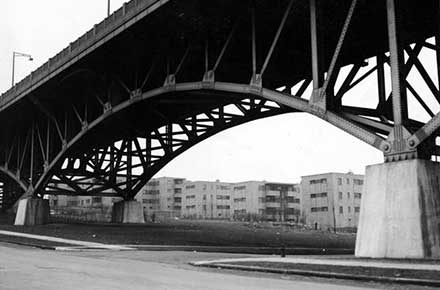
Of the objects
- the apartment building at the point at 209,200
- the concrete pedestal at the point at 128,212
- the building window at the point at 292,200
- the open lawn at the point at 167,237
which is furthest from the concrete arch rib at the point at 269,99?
the apartment building at the point at 209,200

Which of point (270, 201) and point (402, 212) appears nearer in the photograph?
point (402, 212)

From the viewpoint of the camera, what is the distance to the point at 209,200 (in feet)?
492

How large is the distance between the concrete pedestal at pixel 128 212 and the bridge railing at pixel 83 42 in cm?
1440

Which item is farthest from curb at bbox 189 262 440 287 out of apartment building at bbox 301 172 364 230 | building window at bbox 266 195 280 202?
building window at bbox 266 195 280 202

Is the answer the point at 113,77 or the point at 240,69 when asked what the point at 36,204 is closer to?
the point at 113,77

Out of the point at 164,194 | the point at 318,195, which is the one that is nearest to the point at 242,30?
the point at 318,195

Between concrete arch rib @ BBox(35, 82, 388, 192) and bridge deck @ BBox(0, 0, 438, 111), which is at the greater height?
bridge deck @ BBox(0, 0, 438, 111)

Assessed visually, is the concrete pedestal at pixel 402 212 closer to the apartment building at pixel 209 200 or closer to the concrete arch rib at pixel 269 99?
the concrete arch rib at pixel 269 99

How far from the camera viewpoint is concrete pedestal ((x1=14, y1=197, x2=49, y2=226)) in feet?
165

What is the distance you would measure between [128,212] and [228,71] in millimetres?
→ 27293

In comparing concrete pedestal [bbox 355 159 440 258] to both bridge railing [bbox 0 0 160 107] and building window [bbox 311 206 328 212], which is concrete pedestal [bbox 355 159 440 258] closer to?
bridge railing [bbox 0 0 160 107]

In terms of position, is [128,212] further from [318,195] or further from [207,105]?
[318,195]

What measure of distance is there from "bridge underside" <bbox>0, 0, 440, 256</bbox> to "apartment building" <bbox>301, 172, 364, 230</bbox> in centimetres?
6625

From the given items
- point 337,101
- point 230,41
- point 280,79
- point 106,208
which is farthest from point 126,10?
point 106,208
